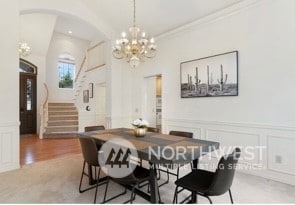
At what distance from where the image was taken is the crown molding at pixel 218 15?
3.38 meters

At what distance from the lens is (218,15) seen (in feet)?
12.4

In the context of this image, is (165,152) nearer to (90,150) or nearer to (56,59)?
(90,150)

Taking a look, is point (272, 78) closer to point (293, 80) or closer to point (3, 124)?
point (293, 80)

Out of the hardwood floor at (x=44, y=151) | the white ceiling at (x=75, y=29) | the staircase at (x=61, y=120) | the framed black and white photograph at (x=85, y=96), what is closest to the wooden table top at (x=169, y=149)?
the hardwood floor at (x=44, y=151)

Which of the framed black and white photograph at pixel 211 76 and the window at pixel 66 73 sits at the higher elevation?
the window at pixel 66 73

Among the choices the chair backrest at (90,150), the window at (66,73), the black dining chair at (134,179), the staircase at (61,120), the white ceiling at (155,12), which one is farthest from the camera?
the window at (66,73)

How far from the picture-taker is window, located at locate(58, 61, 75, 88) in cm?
935

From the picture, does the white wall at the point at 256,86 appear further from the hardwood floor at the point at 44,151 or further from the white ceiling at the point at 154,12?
the hardwood floor at the point at 44,151

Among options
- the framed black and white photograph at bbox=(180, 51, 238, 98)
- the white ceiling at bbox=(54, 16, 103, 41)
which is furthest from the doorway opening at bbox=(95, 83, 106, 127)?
the framed black and white photograph at bbox=(180, 51, 238, 98)

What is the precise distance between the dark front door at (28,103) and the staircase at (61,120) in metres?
0.76

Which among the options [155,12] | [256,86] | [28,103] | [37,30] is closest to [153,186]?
[256,86]

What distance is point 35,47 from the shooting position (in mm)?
7777

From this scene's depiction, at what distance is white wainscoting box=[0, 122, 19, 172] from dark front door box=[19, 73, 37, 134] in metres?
4.56

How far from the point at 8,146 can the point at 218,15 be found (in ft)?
15.7
